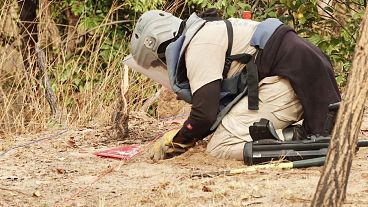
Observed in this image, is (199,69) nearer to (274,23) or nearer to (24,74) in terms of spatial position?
(274,23)

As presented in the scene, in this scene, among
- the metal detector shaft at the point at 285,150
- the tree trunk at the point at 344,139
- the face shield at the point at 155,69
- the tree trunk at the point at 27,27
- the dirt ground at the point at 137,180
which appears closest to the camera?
the tree trunk at the point at 344,139

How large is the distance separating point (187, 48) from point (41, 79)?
3277 mm

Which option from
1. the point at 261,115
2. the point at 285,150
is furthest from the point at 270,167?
the point at 261,115

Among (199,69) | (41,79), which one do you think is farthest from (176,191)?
(41,79)

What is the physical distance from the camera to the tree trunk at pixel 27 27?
9969 mm

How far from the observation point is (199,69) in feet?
19.6

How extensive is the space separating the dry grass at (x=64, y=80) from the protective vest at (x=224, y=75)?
199 centimetres

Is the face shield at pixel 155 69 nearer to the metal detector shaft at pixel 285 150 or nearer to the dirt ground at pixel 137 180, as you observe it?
the dirt ground at pixel 137 180

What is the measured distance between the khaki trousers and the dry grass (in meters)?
2.08

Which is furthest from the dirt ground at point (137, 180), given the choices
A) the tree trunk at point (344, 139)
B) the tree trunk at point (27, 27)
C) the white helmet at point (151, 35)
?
the tree trunk at point (27, 27)

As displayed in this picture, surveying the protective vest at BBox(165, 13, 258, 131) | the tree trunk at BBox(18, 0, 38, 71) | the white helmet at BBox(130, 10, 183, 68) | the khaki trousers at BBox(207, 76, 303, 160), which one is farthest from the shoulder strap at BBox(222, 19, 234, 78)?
the tree trunk at BBox(18, 0, 38, 71)

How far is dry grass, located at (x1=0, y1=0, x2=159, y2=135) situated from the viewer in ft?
28.2

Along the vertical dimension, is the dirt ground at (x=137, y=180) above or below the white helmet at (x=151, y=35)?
below

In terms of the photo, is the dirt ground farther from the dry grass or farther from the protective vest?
the dry grass
